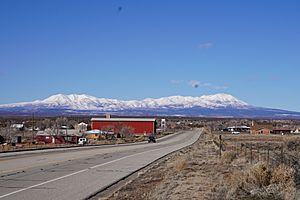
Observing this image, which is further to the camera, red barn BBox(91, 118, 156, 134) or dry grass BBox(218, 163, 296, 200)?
red barn BBox(91, 118, 156, 134)

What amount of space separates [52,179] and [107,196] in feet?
13.6

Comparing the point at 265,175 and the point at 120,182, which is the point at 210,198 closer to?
the point at 265,175

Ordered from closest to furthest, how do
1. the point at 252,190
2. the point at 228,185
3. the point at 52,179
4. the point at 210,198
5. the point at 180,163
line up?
the point at 210,198, the point at 252,190, the point at 228,185, the point at 52,179, the point at 180,163

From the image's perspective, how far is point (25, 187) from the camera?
51.9ft

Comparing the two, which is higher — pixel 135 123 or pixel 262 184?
pixel 135 123

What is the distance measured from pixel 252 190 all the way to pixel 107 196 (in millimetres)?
3905

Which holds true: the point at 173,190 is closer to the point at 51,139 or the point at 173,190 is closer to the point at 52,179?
the point at 52,179

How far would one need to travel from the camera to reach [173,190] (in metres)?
15.1

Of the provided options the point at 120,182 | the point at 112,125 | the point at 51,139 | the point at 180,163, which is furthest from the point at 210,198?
the point at 112,125

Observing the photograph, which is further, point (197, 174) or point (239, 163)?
point (239, 163)

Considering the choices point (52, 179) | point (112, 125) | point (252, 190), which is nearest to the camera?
point (252, 190)

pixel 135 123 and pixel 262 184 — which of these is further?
pixel 135 123

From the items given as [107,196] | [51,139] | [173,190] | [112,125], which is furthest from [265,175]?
[112,125]

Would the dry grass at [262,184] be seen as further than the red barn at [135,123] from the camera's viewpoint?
No
